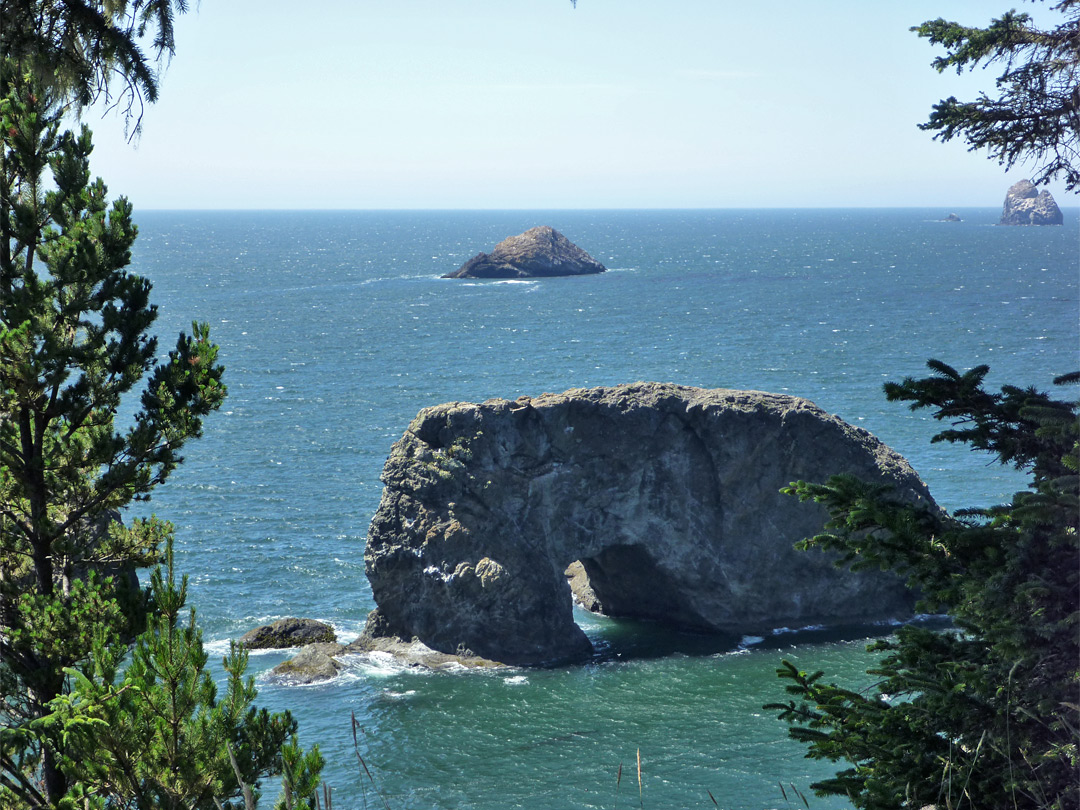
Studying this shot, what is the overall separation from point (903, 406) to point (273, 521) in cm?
5028

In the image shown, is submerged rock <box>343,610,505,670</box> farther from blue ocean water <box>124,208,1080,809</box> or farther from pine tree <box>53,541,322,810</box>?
pine tree <box>53,541,322,810</box>

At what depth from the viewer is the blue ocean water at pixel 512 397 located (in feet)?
105

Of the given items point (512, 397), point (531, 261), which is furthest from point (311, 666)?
point (531, 261)

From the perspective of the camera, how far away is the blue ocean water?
32.1 metres

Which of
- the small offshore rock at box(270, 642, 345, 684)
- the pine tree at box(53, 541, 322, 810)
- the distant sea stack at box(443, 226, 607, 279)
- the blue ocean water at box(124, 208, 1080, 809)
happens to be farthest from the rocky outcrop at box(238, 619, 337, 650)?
the distant sea stack at box(443, 226, 607, 279)

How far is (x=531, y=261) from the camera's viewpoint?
567 feet

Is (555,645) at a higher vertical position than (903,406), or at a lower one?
lower

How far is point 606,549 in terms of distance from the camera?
43969 mm

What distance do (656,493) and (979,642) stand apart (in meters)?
32.9

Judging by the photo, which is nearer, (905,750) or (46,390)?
(905,750)

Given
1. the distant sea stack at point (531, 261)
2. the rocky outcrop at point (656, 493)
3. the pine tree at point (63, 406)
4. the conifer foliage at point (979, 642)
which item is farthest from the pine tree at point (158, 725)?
the distant sea stack at point (531, 261)

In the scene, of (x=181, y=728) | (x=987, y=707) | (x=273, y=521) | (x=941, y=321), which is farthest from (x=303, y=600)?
(x=941, y=321)

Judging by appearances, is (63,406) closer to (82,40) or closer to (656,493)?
(82,40)

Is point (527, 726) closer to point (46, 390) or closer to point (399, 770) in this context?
point (399, 770)
